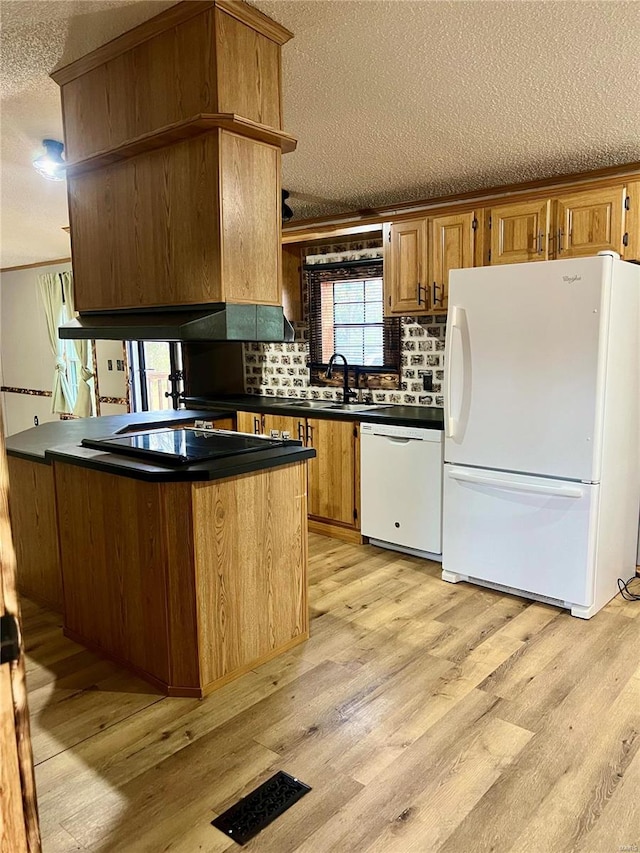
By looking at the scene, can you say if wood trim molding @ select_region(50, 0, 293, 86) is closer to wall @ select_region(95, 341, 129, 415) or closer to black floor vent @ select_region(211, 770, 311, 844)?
black floor vent @ select_region(211, 770, 311, 844)

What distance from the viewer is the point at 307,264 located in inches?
197

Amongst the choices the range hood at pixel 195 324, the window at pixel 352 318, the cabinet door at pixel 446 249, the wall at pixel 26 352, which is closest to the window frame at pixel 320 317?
the window at pixel 352 318

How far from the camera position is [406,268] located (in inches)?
160

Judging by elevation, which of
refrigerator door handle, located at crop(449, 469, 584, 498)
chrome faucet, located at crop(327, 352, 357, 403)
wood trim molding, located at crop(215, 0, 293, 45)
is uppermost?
wood trim molding, located at crop(215, 0, 293, 45)

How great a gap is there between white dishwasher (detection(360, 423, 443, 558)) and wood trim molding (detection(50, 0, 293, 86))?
2316 millimetres

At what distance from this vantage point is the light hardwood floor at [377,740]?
179 centimetres

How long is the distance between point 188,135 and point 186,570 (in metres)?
1.62

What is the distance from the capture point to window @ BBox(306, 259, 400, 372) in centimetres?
463

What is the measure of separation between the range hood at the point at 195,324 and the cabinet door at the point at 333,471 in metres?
1.76

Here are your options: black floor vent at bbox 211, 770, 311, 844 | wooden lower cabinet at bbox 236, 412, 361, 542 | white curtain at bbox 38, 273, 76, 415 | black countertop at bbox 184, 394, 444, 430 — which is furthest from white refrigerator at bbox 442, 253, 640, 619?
white curtain at bbox 38, 273, 76, 415

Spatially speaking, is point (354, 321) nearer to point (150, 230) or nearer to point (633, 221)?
point (633, 221)

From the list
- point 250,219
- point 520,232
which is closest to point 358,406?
point 520,232

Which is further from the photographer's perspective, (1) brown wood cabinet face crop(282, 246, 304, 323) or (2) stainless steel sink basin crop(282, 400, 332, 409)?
(1) brown wood cabinet face crop(282, 246, 304, 323)

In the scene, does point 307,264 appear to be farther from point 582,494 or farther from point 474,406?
point 582,494
